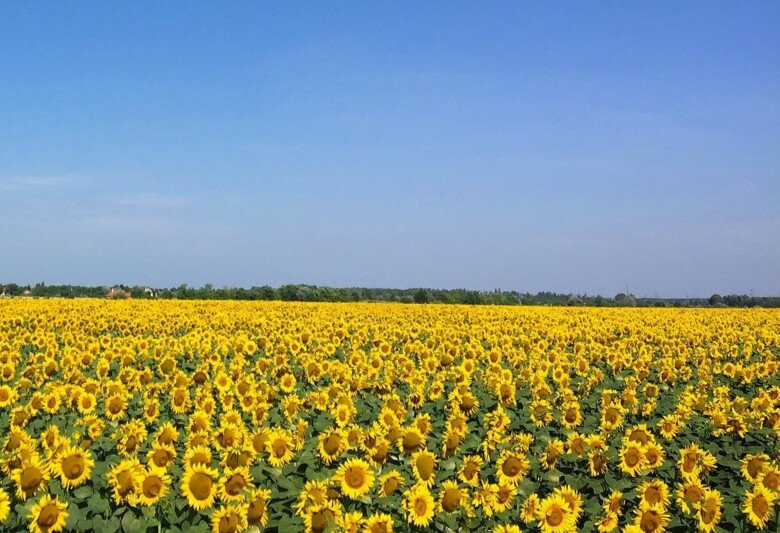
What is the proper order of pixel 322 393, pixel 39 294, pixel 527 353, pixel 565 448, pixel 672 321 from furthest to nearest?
1. pixel 39 294
2. pixel 672 321
3. pixel 527 353
4. pixel 322 393
5. pixel 565 448

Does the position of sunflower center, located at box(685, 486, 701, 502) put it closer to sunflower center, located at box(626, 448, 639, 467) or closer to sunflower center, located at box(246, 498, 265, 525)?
sunflower center, located at box(626, 448, 639, 467)

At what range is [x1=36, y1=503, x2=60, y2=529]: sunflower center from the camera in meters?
5.65

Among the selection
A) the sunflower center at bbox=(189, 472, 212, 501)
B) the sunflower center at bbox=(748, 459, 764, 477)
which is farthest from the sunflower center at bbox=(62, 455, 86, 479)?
the sunflower center at bbox=(748, 459, 764, 477)

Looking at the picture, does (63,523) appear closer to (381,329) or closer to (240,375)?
(240,375)

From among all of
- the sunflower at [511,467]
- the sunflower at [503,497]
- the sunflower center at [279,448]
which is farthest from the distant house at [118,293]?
the sunflower at [503,497]

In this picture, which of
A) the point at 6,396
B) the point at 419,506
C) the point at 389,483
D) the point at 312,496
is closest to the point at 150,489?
the point at 312,496

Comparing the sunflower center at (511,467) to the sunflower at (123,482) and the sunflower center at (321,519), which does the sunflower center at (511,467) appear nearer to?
the sunflower center at (321,519)

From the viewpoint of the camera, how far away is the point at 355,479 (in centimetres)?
602

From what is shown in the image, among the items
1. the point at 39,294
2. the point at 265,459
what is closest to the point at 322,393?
the point at 265,459

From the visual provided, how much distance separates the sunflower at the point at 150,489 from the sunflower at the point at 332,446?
1556 millimetres

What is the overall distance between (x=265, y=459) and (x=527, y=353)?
10.2 metres

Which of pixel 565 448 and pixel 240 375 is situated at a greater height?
pixel 240 375

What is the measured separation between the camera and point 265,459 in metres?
6.98

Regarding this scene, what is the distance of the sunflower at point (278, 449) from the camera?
22.2ft
